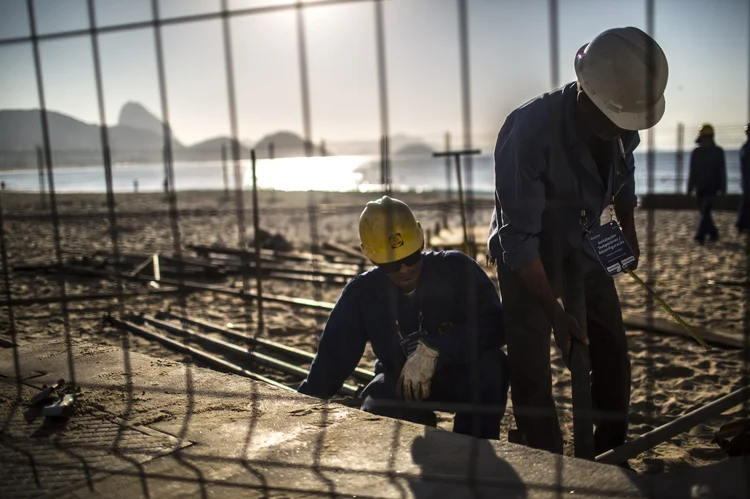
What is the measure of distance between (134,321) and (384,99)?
16.3 feet

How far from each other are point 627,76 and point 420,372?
5.22 feet

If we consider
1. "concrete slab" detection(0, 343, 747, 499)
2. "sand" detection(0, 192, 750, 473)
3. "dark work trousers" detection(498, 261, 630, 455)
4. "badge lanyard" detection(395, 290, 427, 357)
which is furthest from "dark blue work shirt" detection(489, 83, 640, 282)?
"concrete slab" detection(0, 343, 747, 499)

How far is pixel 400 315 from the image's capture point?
332cm

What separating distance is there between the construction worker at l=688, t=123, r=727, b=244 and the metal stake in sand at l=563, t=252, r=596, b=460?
383 inches

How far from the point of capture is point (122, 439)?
2.31 metres

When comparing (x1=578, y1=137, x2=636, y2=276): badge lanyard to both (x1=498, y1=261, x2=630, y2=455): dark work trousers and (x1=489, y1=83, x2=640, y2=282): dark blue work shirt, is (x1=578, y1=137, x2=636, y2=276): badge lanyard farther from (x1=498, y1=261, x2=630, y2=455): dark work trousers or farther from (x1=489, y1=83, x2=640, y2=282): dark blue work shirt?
(x1=498, y1=261, x2=630, y2=455): dark work trousers

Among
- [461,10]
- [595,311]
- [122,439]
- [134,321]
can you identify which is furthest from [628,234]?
[134,321]

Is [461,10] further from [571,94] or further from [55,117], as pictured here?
[55,117]

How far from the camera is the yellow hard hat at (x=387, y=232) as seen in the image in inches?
125

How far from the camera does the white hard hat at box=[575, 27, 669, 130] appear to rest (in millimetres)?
2203

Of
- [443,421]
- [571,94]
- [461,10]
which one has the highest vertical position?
[461,10]

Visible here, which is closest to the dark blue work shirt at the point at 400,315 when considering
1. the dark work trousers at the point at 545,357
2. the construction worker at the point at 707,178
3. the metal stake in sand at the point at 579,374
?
the dark work trousers at the point at 545,357

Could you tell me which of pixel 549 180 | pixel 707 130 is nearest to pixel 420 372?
Result: pixel 549 180

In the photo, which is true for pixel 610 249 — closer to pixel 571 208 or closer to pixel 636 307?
pixel 571 208
